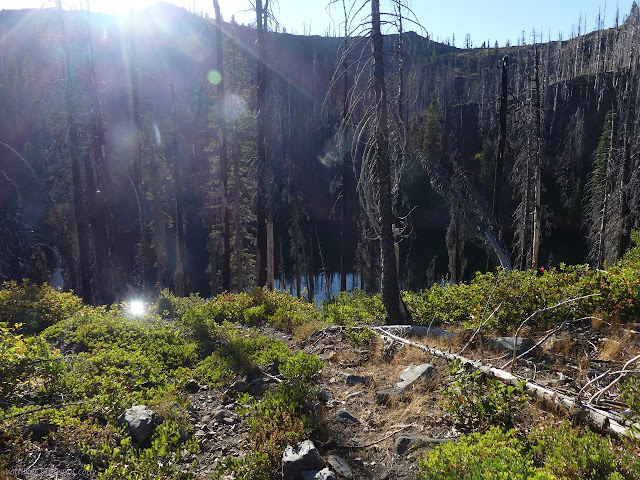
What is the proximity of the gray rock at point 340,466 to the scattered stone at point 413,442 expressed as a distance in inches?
24.6

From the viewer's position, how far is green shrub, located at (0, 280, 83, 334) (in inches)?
393

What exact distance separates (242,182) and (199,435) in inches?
763

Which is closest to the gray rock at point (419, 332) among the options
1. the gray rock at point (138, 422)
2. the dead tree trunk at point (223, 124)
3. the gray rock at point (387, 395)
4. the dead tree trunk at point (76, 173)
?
the gray rock at point (387, 395)

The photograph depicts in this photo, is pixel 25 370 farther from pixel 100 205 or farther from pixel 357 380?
pixel 100 205

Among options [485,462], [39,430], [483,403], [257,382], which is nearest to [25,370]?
[39,430]

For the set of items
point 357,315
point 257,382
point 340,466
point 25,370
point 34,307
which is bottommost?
point 357,315

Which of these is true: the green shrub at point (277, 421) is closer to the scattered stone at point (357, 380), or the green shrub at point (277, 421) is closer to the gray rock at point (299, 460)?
the gray rock at point (299, 460)

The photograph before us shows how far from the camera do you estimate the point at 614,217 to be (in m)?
22.5

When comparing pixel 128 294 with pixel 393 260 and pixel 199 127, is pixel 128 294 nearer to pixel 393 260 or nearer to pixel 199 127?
pixel 199 127

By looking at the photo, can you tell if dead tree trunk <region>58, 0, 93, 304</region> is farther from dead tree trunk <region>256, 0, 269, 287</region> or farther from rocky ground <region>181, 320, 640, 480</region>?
rocky ground <region>181, 320, 640, 480</region>

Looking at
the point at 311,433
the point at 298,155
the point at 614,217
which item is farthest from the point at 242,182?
the point at 298,155

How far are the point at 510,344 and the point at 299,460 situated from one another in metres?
4.56

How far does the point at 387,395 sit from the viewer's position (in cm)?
542

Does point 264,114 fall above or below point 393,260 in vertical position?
above
